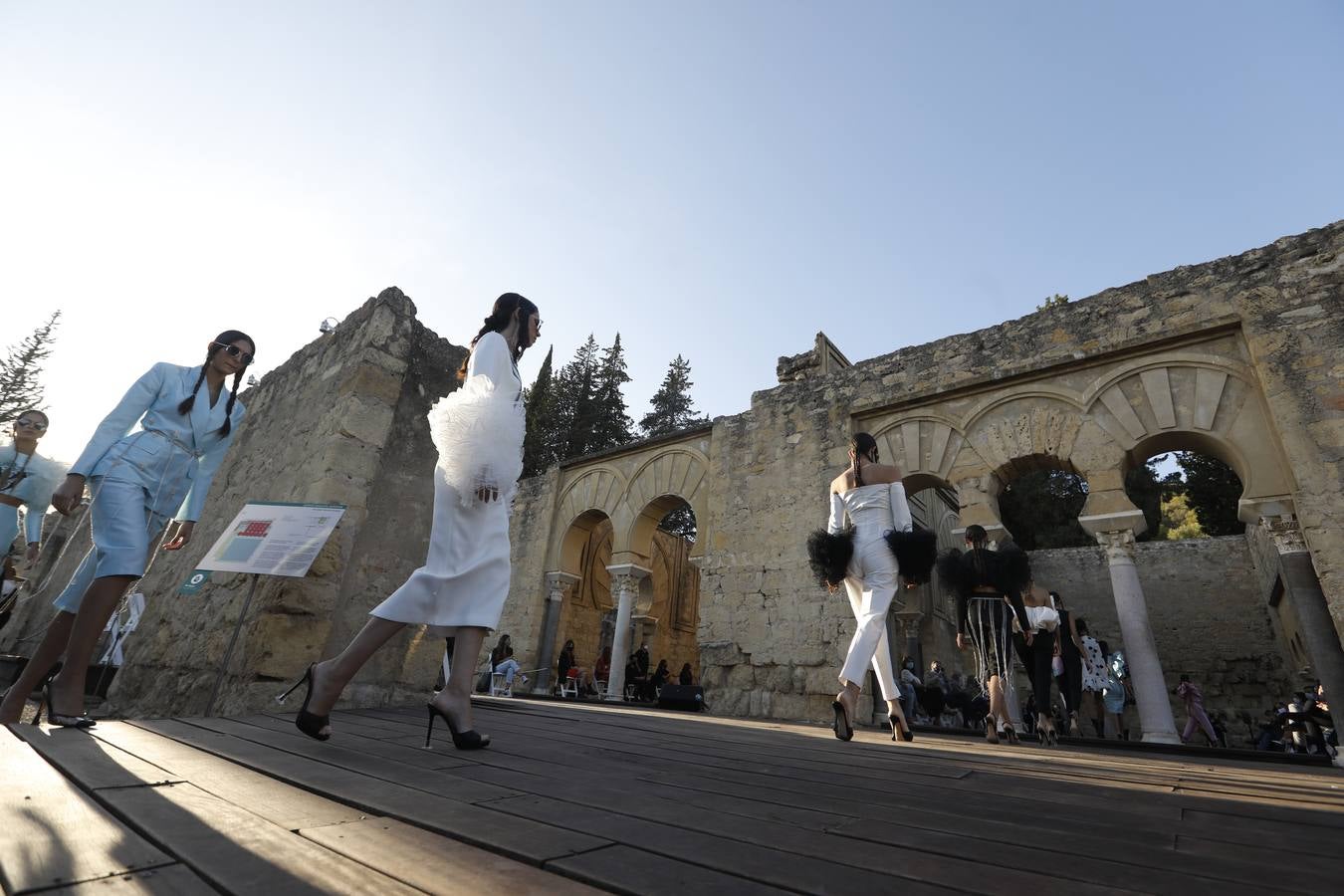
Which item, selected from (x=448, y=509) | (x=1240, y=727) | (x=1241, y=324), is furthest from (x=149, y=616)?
(x=1240, y=727)

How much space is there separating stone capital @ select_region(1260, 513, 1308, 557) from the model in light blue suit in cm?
863

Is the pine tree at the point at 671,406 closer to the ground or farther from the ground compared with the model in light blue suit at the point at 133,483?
farther from the ground

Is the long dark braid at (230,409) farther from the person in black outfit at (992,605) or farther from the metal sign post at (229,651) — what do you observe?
the person in black outfit at (992,605)

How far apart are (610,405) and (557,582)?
17.3m

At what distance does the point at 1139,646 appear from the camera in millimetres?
6418

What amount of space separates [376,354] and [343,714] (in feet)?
7.74

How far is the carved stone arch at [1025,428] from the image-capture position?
732cm

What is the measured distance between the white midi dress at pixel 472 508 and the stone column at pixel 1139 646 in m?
6.52

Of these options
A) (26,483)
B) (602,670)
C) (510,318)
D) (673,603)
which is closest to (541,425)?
(673,603)

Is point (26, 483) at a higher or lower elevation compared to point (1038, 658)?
higher

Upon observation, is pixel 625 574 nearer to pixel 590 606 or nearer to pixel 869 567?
pixel 590 606

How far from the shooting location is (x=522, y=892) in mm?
875

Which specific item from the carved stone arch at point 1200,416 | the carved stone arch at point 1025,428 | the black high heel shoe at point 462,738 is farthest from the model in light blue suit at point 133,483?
the carved stone arch at point 1200,416

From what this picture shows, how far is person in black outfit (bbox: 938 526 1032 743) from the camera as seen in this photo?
5105mm
